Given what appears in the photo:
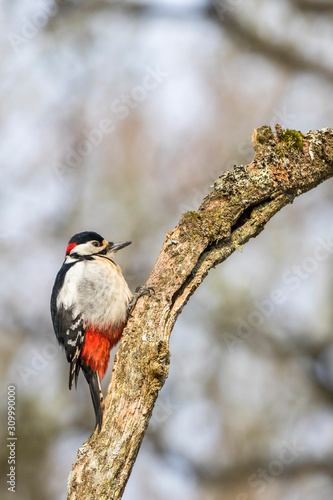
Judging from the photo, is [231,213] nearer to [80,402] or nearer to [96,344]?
[96,344]

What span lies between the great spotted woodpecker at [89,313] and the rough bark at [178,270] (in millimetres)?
897

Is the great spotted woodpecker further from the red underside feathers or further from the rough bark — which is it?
the rough bark

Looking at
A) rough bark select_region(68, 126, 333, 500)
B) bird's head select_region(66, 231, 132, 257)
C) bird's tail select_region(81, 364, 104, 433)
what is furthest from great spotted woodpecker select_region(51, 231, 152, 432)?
rough bark select_region(68, 126, 333, 500)

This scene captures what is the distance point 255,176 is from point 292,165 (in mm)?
275

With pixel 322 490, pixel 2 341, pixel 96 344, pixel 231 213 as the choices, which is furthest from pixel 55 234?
pixel 322 490

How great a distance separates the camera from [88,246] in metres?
4.77

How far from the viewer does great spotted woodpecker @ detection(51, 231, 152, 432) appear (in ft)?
13.5

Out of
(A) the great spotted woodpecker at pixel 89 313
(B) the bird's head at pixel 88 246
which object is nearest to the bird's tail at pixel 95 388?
(A) the great spotted woodpecker at pixel 89 313

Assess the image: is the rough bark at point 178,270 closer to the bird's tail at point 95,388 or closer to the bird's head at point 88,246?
the bird's tail at point 95,388

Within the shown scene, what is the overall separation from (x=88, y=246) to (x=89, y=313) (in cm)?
75

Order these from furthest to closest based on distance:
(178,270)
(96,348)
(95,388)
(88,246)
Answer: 1. (88,246)
2. (96,348)
3. (95,388)
4. (178,270)

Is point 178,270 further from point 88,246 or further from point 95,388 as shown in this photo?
point 88,246

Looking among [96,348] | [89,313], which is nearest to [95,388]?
[96,348]

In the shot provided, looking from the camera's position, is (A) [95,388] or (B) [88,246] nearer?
(A) [95,388]
